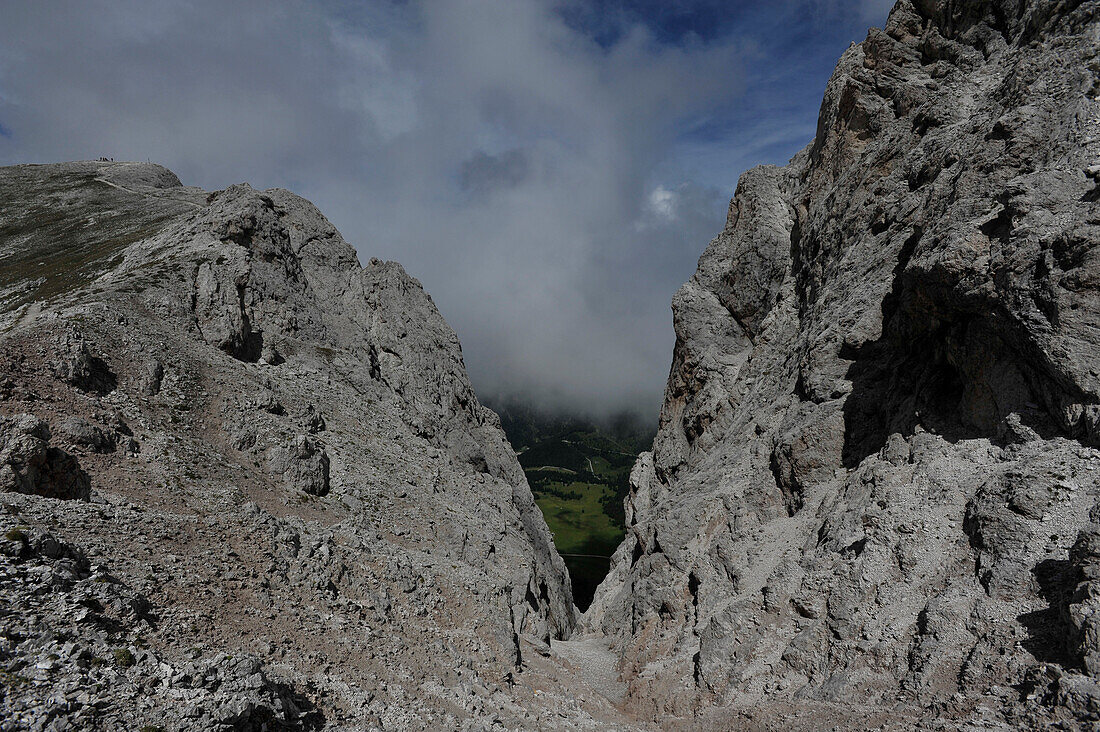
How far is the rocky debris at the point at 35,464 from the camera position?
22.1m

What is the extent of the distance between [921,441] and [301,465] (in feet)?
131

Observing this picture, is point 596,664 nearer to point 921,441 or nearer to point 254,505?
point 254,505

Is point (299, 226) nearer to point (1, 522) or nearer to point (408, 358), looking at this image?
point (408, 358)

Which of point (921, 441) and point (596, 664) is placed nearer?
point (921, 441)

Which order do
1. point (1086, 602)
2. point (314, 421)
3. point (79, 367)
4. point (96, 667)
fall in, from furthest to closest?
1. point (314, 421)
2. point (79, 367)
3. point (1086, 602)
4. point (96, 667)

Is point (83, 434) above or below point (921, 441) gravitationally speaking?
below

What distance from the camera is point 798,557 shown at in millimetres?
31562

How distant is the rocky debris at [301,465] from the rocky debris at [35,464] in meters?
12.3

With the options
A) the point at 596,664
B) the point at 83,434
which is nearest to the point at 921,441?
the point at 596,664

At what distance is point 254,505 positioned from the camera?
29.7 meters

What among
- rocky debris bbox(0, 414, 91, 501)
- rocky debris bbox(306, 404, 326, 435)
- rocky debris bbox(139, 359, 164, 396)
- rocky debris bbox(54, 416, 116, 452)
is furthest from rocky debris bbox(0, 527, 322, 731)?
rocky debris bbox(306, 404, 326, 435)

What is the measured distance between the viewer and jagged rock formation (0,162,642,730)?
16.3 m

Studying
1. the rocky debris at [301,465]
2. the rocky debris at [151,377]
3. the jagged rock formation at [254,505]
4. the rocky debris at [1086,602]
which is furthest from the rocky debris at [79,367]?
the rocky debris at [1086,602]

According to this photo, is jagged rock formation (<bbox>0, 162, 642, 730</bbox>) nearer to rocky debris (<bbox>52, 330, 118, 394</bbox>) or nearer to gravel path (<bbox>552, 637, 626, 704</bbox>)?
rocky debris (<bbox>52, 330, 118, 394</bbox>)
